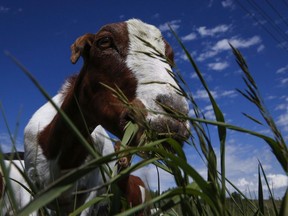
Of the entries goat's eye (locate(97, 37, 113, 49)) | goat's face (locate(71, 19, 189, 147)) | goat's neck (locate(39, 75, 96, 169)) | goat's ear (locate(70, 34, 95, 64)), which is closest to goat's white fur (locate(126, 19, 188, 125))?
goat's face (locate(71, 19, 189, 147))

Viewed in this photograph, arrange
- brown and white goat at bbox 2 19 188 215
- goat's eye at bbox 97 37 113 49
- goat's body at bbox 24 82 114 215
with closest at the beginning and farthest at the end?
brown and white goat at bbox 2 19 188 215 → goat's eye at bbox 97 37 113 49 → goat's body at bbox 24 82 114 215

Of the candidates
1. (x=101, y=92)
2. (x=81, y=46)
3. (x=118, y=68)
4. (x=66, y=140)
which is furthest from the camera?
(x=66, y=140)

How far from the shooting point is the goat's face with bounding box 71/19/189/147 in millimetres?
3107

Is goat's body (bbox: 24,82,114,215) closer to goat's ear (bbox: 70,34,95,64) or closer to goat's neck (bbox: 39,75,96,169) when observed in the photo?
goat's neck (bbox: 39,75,96,169)

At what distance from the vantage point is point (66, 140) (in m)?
4.29

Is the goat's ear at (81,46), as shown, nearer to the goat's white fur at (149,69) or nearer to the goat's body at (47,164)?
the goat's white fur at (149,69)

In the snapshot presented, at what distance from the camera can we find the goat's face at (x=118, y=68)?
Answer: 10.2ft

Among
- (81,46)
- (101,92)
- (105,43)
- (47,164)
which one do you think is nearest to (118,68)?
(101,92)

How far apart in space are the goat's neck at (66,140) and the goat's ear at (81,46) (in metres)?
0.46

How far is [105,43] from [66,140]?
1.17 meters

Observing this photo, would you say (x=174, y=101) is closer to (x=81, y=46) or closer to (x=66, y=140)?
(x=81, y=46)

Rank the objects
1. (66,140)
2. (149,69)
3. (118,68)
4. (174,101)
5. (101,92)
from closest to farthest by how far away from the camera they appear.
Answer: (174,101) < (149,69) < (118,68) < (101,92) < (66,140)

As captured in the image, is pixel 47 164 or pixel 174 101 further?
pixel 47 164

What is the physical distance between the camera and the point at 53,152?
439cm
